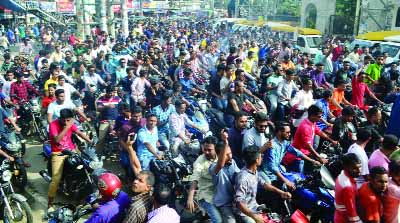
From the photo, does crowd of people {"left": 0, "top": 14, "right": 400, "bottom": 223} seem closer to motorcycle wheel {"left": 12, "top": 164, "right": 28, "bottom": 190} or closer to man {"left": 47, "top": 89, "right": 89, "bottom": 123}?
man {"left": 47, "top": 89, "right": 89, "bottom": 123}

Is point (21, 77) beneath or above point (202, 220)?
above

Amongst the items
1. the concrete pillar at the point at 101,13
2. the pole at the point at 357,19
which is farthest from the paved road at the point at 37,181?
the pole at the point at 357,19

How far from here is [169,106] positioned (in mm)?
7535

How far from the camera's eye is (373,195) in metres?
3.91

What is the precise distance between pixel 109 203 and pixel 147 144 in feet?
7.87

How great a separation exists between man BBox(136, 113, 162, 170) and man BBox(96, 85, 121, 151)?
184cm

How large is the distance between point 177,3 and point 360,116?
2364 inches

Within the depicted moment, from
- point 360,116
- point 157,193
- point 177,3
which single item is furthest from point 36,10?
point 177,3

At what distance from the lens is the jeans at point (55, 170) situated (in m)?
6.03

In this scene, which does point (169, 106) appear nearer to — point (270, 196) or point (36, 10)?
point (270, 196)

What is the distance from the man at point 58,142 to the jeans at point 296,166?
3072 mm

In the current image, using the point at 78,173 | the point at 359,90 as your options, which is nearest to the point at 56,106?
the point at 78,173

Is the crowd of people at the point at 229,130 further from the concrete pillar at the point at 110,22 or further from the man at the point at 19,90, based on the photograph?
the concrete pillar at the point at 110,22

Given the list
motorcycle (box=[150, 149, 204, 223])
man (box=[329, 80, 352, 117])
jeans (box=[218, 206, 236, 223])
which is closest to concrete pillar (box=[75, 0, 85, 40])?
man (box=[329, 80, 352, 117])
